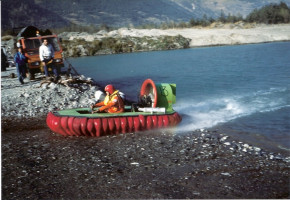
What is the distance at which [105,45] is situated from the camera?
144 ft

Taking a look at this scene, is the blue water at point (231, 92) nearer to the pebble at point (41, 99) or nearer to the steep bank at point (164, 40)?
the pebble at point (41, 99)

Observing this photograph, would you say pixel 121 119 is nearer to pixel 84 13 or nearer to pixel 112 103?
pixel 112 103

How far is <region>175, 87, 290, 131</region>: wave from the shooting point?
10227 millimetres

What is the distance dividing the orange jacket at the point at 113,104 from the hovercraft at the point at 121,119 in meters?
0.17

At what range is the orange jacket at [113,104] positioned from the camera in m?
8.48

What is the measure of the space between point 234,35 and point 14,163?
1793 inches

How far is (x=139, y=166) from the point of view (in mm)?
6383

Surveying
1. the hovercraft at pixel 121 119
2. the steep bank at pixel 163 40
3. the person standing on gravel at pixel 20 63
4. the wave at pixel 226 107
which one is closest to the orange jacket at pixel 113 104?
the hovercraft at pixel 121 119

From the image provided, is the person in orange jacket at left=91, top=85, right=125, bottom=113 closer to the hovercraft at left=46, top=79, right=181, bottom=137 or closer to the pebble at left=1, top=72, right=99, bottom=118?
the hovercraft at left=46, top=79, right=181, bottom=137

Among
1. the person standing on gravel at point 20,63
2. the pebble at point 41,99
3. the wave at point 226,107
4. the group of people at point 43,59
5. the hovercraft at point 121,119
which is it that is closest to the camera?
the hovercraft at point 121,119

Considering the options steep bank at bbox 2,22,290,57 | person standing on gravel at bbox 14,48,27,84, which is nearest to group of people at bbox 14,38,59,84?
person standing on gravel at bbox 14,48,27,84

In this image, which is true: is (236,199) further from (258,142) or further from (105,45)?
(105,45)

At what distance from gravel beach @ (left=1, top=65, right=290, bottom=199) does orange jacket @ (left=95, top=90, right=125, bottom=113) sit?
745 millimetres

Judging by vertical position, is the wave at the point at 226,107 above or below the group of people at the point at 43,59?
below
